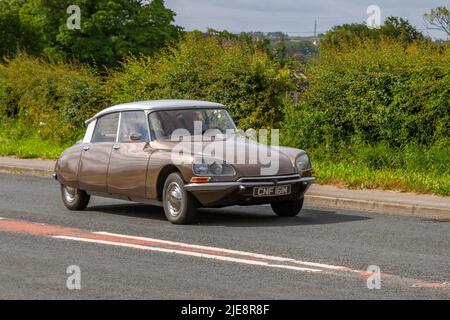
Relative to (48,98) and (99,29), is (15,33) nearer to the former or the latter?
(99,29)

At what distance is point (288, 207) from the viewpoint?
14.5 m

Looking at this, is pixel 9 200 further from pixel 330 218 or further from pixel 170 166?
pixel 330 218

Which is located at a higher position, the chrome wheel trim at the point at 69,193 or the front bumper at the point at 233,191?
the front bumper at the point at 233,191

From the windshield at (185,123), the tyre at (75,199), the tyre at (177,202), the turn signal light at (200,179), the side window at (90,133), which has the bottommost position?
the tyre at (75,199)

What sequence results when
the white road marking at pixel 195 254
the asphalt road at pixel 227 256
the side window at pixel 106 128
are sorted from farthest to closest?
the side window at pixel 106 128 → the white road marking at pixel 195 254 → the asphalt road at pixel 227 256

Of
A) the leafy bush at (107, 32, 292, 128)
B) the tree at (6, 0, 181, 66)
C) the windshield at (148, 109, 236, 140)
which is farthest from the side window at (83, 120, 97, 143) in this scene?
the tree at (6, 0, 181, 66)

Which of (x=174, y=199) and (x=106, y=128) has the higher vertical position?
(x=106, y=128)

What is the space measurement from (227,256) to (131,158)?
12.4 feet

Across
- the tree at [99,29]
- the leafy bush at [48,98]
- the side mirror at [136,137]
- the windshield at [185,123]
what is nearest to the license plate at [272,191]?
the windshield at [185,123]

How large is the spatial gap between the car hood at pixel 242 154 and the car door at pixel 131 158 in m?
0.33

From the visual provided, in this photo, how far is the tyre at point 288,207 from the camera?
1444cm

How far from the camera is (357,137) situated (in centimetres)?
1973

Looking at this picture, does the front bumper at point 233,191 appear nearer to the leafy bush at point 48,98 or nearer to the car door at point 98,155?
the car door at point 98,155

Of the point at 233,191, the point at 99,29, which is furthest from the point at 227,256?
the point at 99,29
